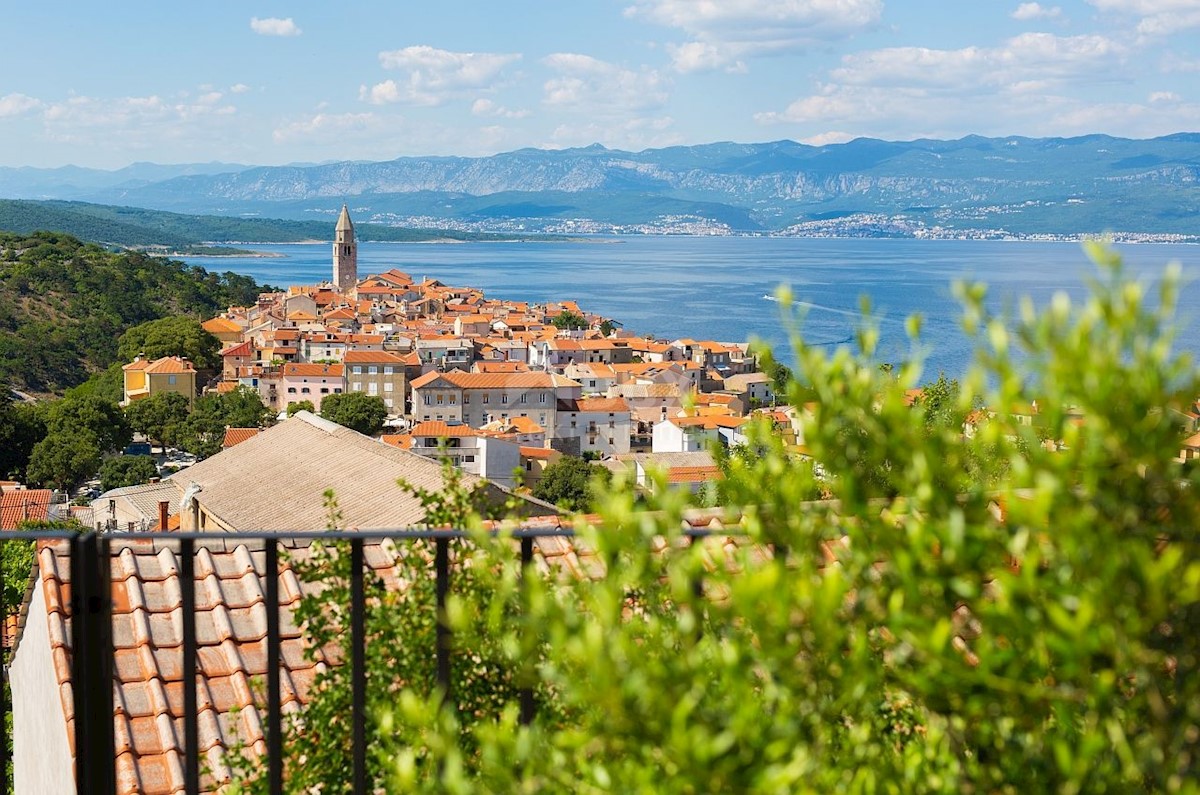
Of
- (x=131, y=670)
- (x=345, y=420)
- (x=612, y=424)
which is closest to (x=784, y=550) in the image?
(x=131, y=670)

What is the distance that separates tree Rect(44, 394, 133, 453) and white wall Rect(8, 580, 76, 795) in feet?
101

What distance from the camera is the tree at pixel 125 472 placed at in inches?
1141

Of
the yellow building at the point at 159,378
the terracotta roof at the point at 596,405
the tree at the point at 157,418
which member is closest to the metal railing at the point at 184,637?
the tree at the point at 157,418

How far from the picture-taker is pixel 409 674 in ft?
5.60

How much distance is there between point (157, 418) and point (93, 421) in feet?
13.1

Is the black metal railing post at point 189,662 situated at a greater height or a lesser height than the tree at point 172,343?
greater

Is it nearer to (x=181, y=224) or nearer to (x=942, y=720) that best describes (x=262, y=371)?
(x=942, y=720)

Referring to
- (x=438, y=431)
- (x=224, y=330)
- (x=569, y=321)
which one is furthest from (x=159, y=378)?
(x=569, y=321)

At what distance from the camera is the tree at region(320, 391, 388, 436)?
1453 inches

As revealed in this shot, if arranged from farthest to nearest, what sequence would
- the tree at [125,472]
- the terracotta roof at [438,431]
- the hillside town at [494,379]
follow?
the hillside town at [494,379] < the terracotta roof at [438,431] < the tree at [125,472]

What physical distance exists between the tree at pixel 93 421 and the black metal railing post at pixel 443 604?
32.3 meters

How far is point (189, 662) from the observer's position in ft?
5.77

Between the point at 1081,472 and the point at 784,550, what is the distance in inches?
11.4

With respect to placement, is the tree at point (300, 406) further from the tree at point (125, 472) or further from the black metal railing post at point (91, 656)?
the black metal railing post at point (91, 656)
